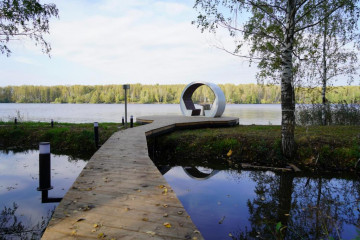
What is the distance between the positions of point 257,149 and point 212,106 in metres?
6.38

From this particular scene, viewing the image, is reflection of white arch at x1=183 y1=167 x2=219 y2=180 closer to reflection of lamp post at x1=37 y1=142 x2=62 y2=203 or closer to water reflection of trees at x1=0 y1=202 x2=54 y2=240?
reflection of lamp post at x1=37 y1=142 x2=62 y2=203

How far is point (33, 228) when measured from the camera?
409 cm

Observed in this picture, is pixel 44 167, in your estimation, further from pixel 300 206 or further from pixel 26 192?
pixel 300 206

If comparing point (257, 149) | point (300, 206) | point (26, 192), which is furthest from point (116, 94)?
point (300, 206)

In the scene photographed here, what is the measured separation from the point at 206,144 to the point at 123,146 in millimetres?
3502

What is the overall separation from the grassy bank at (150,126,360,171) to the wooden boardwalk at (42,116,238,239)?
4265mm

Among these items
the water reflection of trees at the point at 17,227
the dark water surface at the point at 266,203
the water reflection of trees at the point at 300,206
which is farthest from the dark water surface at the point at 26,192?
the water reflection of trees at the point at 300,206

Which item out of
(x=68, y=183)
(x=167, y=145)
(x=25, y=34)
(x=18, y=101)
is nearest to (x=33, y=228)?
(x=68, y=183)

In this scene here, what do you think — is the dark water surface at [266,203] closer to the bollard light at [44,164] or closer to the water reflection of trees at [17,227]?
the water reflection of trees at [17,227]

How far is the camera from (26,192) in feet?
19.0

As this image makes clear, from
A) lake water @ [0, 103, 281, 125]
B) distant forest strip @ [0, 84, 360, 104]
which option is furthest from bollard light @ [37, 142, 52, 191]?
distant forest strip @ [0, 84, 360, 104]

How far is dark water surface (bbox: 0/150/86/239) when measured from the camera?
13.5ft

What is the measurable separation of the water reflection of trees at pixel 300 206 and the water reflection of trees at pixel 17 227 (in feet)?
10.1

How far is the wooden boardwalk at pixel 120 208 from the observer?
2555 millimetres
